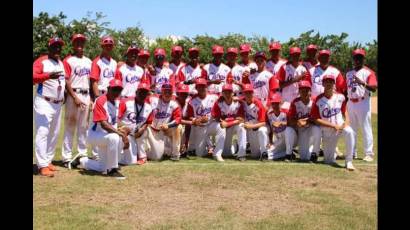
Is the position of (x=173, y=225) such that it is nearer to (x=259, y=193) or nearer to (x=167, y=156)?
(x=259, y=193)

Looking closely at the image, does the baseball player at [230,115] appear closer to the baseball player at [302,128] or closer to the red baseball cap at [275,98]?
the red baseball cap at [275,98]

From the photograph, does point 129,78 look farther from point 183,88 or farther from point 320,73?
point 320,73

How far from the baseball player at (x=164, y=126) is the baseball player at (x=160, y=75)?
26.5 inches

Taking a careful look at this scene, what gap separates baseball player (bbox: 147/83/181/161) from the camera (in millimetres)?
9562

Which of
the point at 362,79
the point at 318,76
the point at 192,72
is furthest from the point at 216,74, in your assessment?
the point at 362,79

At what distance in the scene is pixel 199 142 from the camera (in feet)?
33.3

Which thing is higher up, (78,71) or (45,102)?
(78,71)

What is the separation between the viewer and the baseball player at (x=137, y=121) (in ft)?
29.5

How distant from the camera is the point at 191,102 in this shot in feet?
33.2

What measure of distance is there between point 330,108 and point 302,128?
0.76 m

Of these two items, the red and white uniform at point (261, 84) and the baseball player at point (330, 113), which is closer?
the baseball player at point (330, 113)

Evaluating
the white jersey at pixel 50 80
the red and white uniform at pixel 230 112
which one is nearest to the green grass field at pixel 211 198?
the red and white uniform at pixel 230 112

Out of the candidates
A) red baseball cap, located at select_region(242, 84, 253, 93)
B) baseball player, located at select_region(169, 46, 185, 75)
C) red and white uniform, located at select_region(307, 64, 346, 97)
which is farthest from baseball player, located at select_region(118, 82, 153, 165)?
red and white uniform, located at select_region(307, 64, 346, 97)
